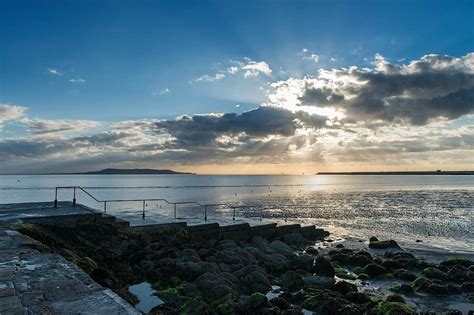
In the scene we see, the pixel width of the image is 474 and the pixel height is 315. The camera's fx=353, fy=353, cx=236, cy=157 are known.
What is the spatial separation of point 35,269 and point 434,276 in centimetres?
1479

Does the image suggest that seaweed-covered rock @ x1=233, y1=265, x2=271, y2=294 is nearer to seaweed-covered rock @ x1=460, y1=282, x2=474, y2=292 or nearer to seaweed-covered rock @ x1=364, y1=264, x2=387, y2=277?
seaweed-covered rock @ x1=364, y1=264, x2=387, y2=277

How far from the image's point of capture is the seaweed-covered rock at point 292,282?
1276 centimetres

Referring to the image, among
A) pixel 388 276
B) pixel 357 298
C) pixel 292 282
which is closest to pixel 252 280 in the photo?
pixel 292 282

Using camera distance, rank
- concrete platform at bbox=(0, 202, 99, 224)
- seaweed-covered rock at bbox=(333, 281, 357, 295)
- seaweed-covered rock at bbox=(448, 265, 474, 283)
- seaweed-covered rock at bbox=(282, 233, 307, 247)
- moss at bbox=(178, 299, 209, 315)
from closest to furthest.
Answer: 1. moss at bbox=(178, 299, 209, 315)
2. seaweed-covered rock at bbox=(333, 281, 357, 295)
3. concrete platform at bbox=(0, 202, 99, 224)
4. seaweed-covered rock at bbox=(448, 265, 474, 283)
5. seaweed-covered rock at bbox=(282, 233, 307, 247)

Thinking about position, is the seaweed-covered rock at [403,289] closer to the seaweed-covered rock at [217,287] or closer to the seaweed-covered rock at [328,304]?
the seaweed-covered rock at [328,304]

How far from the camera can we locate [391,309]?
10.2 meters

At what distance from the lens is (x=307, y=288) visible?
12.7 meters

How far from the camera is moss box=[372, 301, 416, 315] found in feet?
32.9

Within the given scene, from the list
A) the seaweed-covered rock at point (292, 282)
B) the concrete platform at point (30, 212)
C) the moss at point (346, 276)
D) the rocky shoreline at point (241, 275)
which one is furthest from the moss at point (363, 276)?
the concrete platform at point (30, 212)

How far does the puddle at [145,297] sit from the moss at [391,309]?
6404mm

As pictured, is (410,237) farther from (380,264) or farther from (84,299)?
(84,299)

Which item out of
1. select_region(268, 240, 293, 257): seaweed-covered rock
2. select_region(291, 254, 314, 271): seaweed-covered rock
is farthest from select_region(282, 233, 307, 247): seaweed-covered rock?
select_region(291, 254, 314, 271): seaweed-covered rock

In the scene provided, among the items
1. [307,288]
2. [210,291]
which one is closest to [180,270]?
[210,291]

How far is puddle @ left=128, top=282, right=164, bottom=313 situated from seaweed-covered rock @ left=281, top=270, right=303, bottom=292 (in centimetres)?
464
